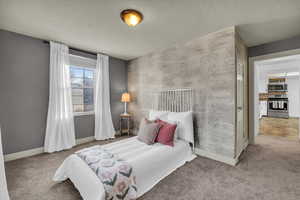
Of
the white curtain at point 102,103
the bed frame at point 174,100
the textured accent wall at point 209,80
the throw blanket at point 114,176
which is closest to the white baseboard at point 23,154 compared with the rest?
the white curtain at point 102,103

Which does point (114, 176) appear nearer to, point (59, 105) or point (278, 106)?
point (59, 105)

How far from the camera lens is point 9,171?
211 cm

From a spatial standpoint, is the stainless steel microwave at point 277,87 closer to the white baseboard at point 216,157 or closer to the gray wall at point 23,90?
the white baseboard at point 216,157

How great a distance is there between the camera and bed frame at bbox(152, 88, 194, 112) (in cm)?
291

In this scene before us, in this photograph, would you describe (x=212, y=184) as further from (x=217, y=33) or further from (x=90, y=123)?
(x=90, y=123)

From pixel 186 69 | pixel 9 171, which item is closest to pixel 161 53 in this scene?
pixel 186 69

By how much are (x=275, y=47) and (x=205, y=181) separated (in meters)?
3.31

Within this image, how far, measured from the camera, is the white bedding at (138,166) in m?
1.41

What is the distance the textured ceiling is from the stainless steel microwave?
266 inches

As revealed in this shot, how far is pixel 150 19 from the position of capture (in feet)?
6.89

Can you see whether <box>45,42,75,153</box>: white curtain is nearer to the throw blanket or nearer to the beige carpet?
the beige carpet

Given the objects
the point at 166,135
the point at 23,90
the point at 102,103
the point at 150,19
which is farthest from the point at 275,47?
the point at 23,90

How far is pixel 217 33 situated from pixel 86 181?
3.15 metres

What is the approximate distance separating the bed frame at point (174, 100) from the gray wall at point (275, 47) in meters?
1.98
